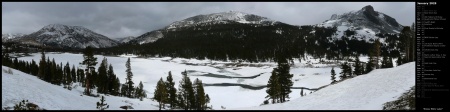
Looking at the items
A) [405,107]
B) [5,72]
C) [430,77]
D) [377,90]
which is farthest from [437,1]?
[5,72]

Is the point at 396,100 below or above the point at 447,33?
below

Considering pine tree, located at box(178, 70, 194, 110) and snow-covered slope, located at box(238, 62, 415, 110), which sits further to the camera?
pine tree, located at box(178, 70, 194, 110)

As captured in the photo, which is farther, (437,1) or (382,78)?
(382,78)

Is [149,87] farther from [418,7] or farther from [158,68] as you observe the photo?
[418,7]

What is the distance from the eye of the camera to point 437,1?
19.7 metres

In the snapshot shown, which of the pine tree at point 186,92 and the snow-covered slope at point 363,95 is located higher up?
the snow-covered slope at point 363,95

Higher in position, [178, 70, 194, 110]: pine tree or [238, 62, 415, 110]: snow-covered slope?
[238, 62, 415, 110]: snow-covered slope

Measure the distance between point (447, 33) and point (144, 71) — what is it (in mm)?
143094

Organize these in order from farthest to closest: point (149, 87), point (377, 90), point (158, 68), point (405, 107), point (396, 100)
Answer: point (158, 68) → point (149, 87) → point (377, 90) → point (396, 100) → point (405, 107)

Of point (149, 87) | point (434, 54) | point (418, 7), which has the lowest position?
point (149, 87)

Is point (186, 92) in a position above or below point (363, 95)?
below

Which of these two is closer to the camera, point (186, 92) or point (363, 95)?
point (363, 95)

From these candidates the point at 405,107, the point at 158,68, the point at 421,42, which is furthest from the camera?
the point at 158,68

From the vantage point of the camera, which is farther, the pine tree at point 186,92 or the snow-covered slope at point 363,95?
the pine tree at point 186,92
